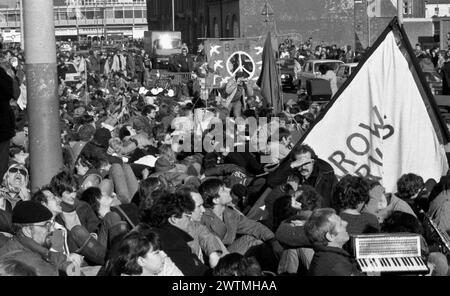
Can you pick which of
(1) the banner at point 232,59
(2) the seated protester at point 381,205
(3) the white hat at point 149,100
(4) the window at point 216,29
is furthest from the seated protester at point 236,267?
(4) the window at point 216,29

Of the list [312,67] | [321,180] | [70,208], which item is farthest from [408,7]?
[70,208]

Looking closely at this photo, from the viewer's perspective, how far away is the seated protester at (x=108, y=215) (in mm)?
7871

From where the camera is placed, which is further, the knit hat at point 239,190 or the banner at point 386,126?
the banner at point 386,126

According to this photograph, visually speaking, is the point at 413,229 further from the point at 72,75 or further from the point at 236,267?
the point at 72,75

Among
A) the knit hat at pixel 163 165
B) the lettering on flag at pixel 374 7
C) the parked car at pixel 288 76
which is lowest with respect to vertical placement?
the parked car at pixel 288 76

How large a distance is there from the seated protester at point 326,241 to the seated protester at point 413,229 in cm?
61

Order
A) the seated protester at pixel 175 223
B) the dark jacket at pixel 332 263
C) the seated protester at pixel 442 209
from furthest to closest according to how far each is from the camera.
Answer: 1. the seated protester at pixel 442 209
2. the seated protester at pixel 175 223
3. the dark jacket at pixel 332 263

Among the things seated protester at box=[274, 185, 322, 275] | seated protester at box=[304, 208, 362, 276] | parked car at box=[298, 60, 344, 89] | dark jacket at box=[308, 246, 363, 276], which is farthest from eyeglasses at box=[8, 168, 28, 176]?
parked car at box=[298, 60, 344, 89]

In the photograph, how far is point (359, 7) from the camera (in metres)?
69.1

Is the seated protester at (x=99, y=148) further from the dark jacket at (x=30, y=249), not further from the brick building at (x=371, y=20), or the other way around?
the brick building at (x=371, y=20)

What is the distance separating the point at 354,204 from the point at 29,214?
2.26 m

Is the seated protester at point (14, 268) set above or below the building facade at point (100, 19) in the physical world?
below

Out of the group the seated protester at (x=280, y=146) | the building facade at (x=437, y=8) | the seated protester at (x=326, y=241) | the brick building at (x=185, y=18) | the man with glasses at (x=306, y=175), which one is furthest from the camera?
the building facade at (x=437, y=8)
